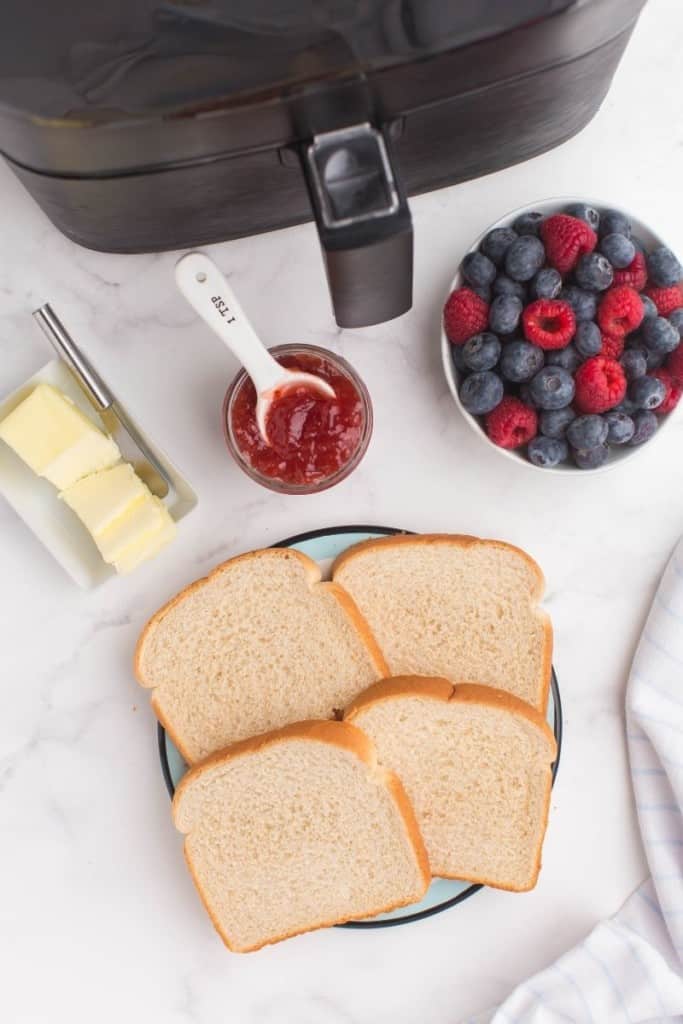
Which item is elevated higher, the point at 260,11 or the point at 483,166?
the point at 260,11

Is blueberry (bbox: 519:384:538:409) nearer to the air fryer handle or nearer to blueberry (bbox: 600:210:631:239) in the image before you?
blueberry (bbox: 600:210:631:239)

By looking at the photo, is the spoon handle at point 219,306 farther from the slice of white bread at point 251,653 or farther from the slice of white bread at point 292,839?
the slice of white bread at point 292,839

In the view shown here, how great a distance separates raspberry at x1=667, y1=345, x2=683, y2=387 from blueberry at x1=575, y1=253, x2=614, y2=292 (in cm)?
11

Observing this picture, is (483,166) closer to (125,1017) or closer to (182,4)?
(182,4)

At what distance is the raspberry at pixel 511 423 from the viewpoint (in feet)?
3.71

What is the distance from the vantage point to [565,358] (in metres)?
1.11

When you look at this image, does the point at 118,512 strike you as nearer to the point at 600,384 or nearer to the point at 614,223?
the point at 600,384

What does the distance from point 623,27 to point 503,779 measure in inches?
33.4

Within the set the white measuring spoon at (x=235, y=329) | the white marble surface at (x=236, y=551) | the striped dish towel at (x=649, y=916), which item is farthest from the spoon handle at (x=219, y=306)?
the striped dish towel at (x=649, y=916)

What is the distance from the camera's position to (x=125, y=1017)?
1286 millimetres

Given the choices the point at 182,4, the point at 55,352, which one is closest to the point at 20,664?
the point at 55,352

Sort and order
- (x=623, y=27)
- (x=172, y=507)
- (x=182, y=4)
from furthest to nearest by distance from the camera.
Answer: (x=172, y=507) → (x=623, y=27) → (x=182, y=4)

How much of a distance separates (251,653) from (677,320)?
25.4 inches

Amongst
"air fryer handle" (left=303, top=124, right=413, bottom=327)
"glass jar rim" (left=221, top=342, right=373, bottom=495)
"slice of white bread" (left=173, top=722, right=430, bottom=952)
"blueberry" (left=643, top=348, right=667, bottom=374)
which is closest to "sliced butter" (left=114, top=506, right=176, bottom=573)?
"glass jar rim" (left=221, top=342, right=373, bottom=495)
